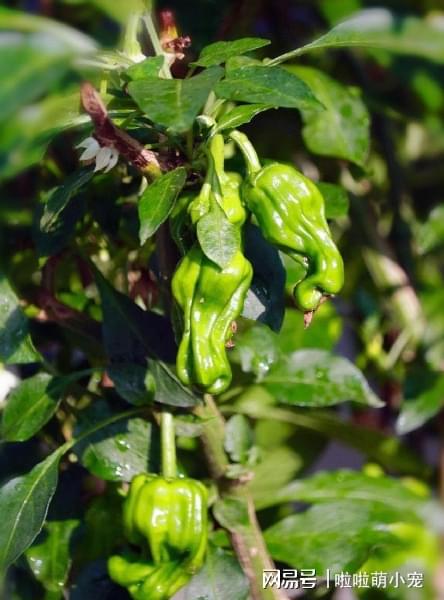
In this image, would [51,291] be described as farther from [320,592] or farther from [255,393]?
[320,592]

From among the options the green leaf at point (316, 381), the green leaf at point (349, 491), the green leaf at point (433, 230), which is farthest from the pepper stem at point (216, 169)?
the green leaf at point (433, 230)

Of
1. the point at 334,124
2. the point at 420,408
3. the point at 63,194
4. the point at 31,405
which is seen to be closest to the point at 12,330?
the point at 31,405

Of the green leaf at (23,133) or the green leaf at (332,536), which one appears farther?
the green leaf at (332,536)

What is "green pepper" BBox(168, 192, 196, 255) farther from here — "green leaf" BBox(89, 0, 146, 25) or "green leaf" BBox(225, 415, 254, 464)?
"green leaf" BBox(225, 415, 254, 464)

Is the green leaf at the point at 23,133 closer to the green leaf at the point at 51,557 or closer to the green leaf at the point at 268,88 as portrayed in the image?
the green leaf at the point at 268,88

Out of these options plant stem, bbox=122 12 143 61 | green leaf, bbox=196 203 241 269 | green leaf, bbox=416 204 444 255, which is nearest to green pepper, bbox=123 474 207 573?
green leaf, bbox=196 203 241 269

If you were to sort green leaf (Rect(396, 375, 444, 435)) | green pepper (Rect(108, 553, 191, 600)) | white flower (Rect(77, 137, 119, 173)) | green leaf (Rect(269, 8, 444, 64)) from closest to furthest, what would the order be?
green leaf (Rect(269, 8, 444, 64)), white flower (Rect(77, 137, 119, 173)), green pepper (Rect(108, 553, 191, 600)), green leaf (Rect(396, 375, 444, 435))
